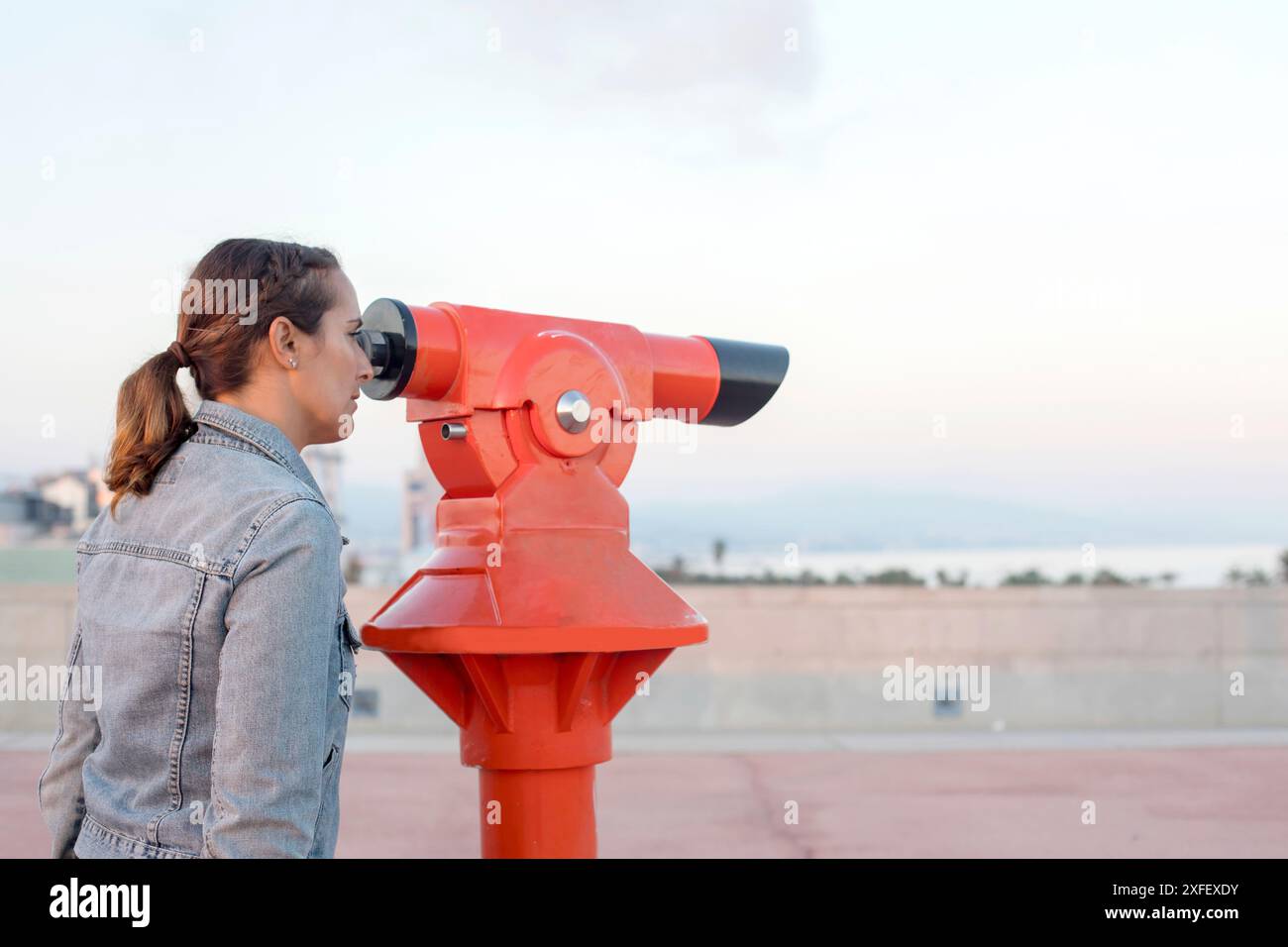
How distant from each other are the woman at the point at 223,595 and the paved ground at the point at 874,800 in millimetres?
3263

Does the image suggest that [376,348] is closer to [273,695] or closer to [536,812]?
[273,695]

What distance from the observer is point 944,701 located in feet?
23.8

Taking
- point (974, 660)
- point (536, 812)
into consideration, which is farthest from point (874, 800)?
point (536, 812)

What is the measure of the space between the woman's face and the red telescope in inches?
3.0

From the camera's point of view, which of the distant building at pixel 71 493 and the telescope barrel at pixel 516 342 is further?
the distant building at pixel 71 493

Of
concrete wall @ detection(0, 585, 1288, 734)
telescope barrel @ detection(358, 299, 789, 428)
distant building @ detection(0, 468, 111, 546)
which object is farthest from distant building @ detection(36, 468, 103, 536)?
telescope barrel @ detection(358, 299, 789, 428)

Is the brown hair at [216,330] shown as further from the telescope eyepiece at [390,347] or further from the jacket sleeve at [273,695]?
the jacket sleeve at [273,695]

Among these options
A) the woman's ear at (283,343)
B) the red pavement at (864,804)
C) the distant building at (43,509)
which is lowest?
the red pavement at (864,804)

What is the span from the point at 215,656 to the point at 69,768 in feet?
1.12

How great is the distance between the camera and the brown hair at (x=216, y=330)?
5.23ft

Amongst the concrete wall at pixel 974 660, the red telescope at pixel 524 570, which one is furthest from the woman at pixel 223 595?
the concrete wall at pixel 974 660

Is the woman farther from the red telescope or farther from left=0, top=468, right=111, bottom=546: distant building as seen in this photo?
left=0, top=468, right=111, bottom=546: distant building

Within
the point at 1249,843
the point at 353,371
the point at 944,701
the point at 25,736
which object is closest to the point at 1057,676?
the point at 944,701

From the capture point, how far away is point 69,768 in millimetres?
1624
